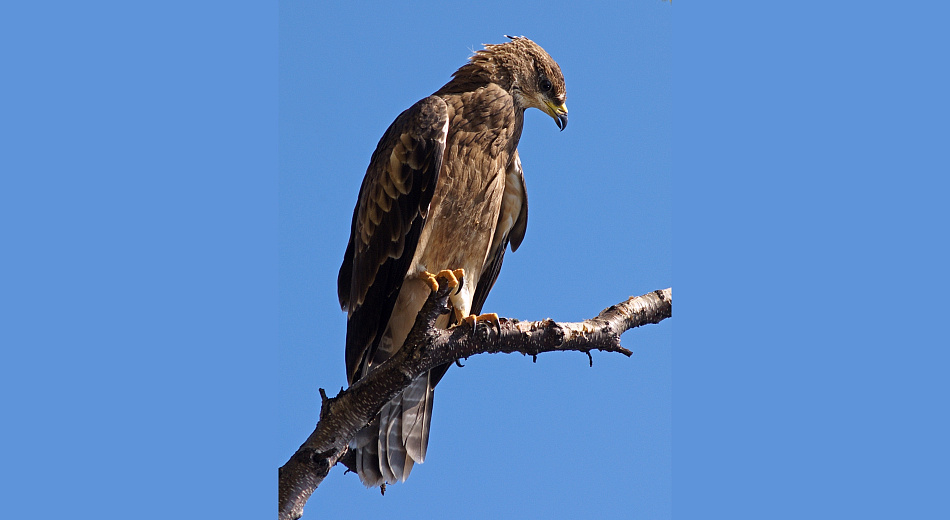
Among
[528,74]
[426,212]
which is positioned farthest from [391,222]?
[528,74]

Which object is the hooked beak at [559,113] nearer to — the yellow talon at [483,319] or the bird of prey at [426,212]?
the bird of prey at [426,212]

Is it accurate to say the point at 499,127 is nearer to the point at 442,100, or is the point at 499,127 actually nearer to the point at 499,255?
the point at 442,100

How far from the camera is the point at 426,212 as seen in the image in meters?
3.36

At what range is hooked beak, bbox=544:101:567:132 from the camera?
3.72m

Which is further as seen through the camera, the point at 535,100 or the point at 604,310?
the point at 535,100

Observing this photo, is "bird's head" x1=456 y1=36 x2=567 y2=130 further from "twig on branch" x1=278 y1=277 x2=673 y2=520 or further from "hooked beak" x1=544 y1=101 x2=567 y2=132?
"twig on branch" x1=278 y1=277 x2=673 y2=520

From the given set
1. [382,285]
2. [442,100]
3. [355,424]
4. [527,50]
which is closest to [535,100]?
[527,50]

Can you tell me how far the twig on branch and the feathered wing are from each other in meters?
0.61

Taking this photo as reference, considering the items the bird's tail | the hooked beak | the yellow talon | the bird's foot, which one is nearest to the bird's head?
the hooked beak

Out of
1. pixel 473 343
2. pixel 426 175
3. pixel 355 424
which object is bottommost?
pixel 355 424

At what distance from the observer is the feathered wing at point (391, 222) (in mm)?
3330

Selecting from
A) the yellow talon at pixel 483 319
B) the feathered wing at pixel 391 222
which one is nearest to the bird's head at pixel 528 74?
the feathered wing at pixel 391 222

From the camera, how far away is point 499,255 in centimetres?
399

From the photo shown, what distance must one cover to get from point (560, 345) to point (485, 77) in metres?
1.56
